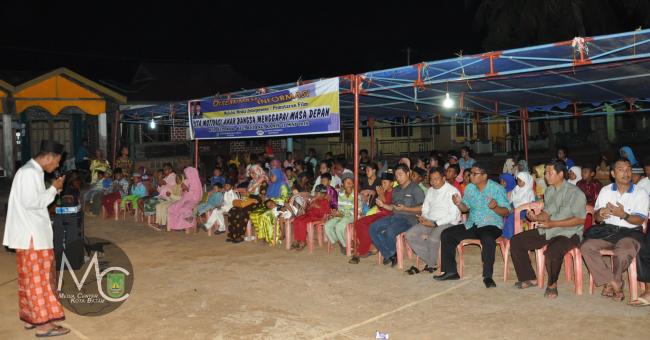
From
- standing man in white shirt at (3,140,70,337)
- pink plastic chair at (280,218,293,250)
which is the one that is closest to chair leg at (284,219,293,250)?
pink plastic chair at (280,218,293,250)

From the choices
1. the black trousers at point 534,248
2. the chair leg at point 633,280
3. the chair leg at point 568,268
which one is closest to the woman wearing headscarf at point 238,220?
the black trousers at point 534,248

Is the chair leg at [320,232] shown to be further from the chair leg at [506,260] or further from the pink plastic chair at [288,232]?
the chair leg at [506,260]

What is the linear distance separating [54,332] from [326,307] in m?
2.63

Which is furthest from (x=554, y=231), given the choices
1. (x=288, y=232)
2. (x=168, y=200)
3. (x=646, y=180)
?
(x=168, y=200)

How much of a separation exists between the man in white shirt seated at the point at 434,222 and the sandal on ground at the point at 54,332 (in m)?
4.02

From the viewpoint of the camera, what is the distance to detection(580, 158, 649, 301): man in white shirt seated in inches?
220

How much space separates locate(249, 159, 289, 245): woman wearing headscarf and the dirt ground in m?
1.11

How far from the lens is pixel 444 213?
23.0ft

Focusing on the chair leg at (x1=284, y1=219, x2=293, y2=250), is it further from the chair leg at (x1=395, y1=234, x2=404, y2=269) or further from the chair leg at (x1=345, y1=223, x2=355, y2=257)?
the chair leg at (x1=395, y1=234, x2=404, y2=269)

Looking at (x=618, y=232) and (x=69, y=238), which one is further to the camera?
(x=69, y=238)

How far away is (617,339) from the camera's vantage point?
457cm

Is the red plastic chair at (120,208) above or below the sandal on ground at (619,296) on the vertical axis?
above

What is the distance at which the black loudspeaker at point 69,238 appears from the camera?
7113 mm

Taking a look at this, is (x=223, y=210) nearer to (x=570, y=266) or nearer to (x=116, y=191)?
(x=116, y=191)
